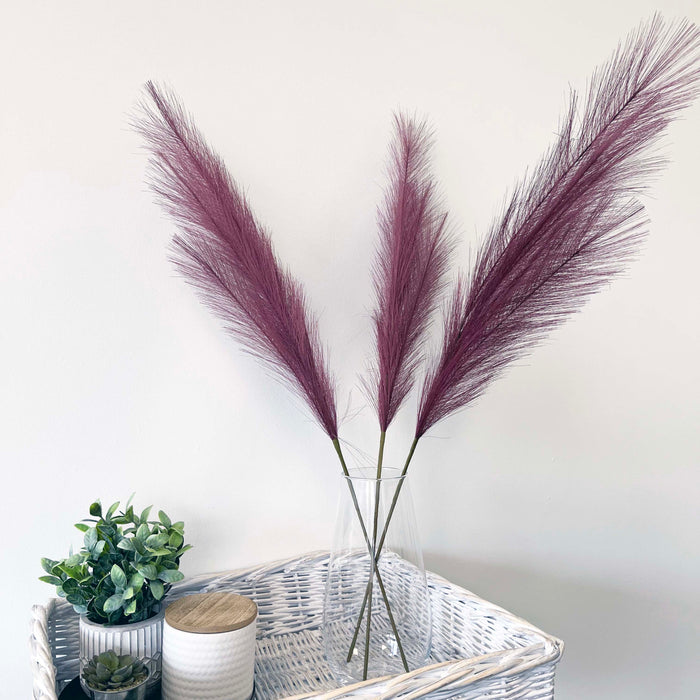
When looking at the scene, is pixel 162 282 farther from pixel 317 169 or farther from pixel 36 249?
pixel 317 169

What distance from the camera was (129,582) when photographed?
2.16ft

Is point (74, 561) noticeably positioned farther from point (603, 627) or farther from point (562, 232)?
point (603, 627)

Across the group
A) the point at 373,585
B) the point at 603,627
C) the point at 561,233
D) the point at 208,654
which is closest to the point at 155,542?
the point at 208,654

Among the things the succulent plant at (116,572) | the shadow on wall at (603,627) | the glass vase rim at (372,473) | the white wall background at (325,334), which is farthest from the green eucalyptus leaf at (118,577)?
the shadow on wall at (603,627)

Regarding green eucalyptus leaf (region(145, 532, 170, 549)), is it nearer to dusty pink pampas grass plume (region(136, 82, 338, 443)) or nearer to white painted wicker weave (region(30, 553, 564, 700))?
white painted wicker weave (region(30, 553, 564, 700))

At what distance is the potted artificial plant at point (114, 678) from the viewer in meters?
0.59

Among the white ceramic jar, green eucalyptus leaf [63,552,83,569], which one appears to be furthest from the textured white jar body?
green eucalyptus leaf [63,552,83,569]

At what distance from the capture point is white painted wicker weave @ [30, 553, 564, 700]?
0.59m

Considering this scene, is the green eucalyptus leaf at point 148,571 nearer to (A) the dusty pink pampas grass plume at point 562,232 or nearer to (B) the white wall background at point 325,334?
(B) the white wall background at point 325,334

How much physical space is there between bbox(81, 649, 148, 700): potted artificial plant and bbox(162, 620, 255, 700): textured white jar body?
0.11ft

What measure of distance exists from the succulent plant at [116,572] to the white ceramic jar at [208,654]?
37mm

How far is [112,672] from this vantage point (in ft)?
1.96

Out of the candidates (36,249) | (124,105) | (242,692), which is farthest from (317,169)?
(242,692)

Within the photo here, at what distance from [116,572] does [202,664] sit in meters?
0.12
